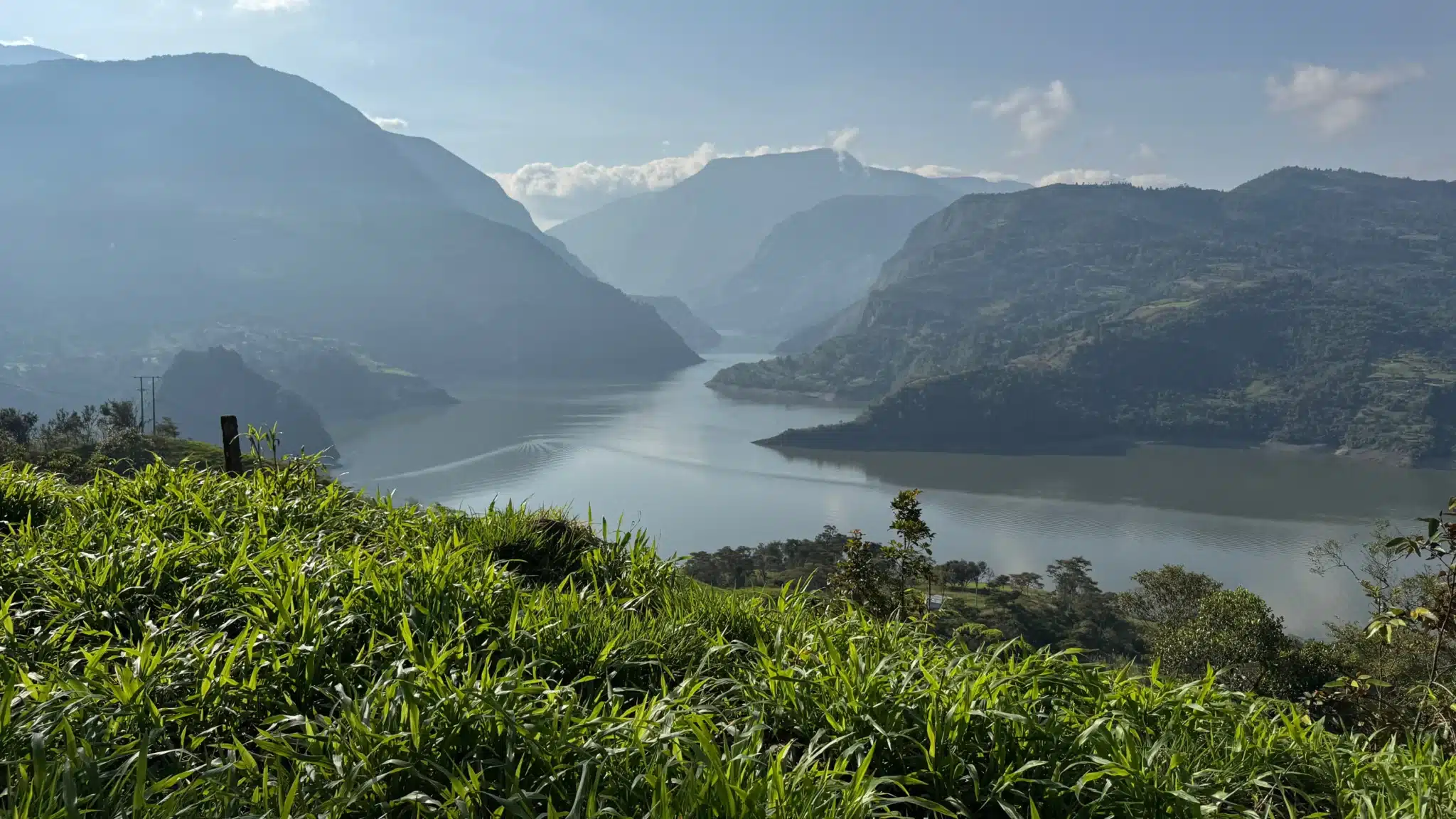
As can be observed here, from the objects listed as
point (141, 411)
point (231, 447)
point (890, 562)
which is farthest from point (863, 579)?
point (141, 411)

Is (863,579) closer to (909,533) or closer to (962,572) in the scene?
(909,533)

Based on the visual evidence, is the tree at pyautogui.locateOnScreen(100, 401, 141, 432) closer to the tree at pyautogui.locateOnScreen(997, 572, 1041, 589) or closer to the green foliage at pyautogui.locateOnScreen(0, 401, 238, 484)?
the green foliage at pyautogui.locateOnScreen(0, 401, 238, 484)

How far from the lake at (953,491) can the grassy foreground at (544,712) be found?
33.2 m

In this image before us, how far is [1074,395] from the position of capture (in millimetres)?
112312

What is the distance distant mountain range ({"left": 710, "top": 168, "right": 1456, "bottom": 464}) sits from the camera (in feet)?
324

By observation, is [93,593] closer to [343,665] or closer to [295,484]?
[343,665]

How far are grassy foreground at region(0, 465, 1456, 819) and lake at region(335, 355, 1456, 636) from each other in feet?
109

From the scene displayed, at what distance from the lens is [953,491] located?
2817 inches

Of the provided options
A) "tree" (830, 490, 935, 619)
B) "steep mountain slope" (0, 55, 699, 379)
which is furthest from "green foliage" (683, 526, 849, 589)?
"steep mountain slope" (0, 55, 699, 379)

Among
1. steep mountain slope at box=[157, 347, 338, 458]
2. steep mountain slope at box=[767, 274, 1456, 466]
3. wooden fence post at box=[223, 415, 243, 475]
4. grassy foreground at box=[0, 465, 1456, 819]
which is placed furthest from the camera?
steep mountain slope at box=[157, 347, 338, 458]

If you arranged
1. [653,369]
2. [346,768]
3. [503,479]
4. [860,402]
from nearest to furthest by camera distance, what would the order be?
[346,768]
[503,479]
[860,402]
[653,369]

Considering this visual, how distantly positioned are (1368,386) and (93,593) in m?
136

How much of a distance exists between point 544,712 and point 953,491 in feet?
238

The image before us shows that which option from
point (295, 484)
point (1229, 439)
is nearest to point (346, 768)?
point (295, 484)
